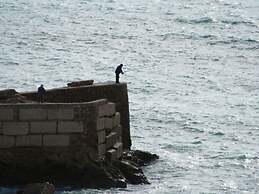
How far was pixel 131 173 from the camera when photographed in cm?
2034

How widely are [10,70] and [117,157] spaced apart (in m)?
22.1

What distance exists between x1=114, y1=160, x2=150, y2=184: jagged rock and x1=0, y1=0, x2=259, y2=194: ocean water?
27 cm

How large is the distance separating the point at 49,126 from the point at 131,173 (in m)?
2.43

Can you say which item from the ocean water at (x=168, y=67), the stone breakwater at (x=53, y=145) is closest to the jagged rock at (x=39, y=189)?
the ocean water at (x=168, y=67)

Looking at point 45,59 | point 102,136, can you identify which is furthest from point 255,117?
point 45,59

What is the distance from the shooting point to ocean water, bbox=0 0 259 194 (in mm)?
24030

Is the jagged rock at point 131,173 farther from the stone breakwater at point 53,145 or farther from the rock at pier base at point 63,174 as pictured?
the stone breakwater at point 53,145

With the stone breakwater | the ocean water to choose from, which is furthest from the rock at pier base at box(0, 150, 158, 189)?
the ocean water

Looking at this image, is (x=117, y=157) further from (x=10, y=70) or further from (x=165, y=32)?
(x=165, y=32)

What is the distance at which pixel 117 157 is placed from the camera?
810 inches

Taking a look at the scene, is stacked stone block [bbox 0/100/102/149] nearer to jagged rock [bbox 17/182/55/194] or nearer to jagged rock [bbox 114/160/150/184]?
jagged rock [bbox 114/160/150/184]

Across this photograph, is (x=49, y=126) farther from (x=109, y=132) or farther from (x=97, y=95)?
(x=97, y=95)

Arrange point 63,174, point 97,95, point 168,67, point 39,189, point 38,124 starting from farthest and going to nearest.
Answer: point 168,67 → point 97,95 → point 63,174 → point 38,124 → point 39,189

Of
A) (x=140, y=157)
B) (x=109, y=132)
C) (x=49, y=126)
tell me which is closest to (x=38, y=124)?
(x=49, y=126)
